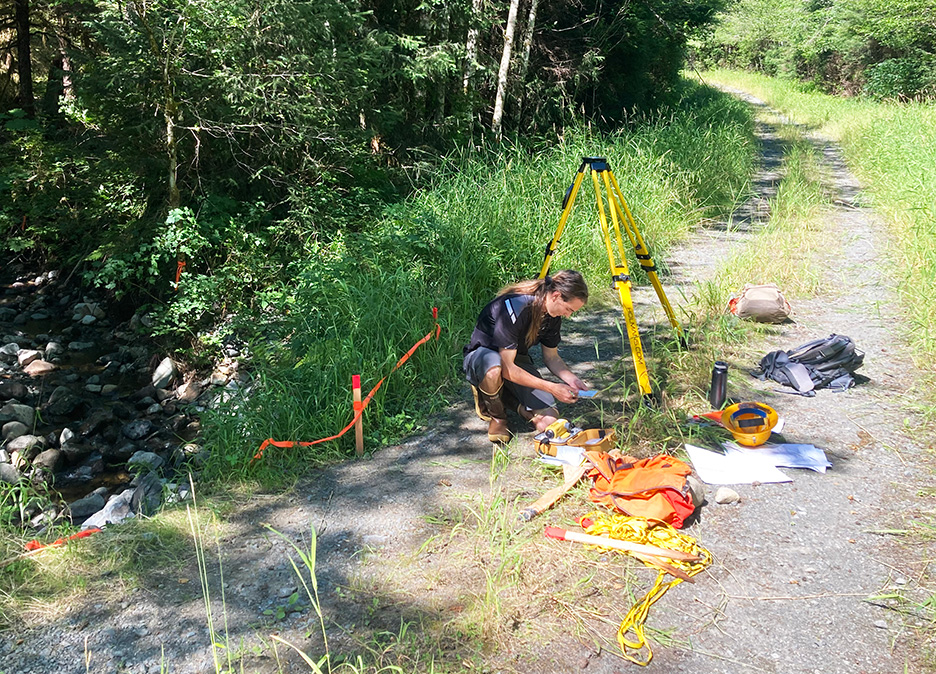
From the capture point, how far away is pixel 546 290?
13.4ft

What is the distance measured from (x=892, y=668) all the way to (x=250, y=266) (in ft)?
25.1

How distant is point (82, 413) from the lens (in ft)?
22.9

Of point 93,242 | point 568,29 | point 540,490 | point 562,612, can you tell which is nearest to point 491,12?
point 568,29

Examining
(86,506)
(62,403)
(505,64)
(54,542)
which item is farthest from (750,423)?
(505,64)

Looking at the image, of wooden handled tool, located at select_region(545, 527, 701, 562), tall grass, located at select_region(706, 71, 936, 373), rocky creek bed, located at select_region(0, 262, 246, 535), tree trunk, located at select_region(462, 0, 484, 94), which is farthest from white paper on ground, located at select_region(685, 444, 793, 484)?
tree trunk, located at select_region(462, 0, 484, 94)

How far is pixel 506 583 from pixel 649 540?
2.51 feet

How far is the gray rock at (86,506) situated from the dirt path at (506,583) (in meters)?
1.87

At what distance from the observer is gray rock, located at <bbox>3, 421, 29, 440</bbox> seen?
6.42 metres

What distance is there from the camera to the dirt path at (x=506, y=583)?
2752mm

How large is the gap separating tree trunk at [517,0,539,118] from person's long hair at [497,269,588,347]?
8650 millimetres

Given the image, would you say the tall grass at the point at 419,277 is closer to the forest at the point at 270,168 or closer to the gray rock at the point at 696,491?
the forest at the point at 270,168

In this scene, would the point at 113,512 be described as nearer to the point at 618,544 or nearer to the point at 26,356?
the point at 618,544

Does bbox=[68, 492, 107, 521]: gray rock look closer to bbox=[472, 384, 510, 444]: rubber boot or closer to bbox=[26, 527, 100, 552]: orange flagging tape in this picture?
bbox=[26, 527, 100, 552]: orange flagging tape

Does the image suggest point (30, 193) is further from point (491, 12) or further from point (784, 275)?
point (784, 275)
